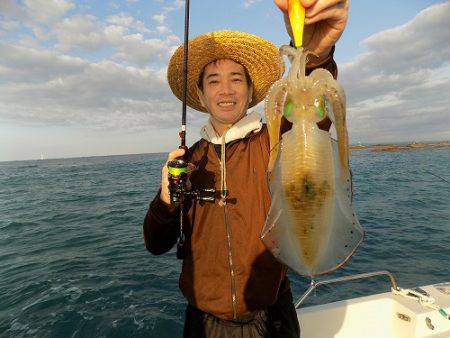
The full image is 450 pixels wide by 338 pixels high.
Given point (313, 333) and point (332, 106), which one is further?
point (313, 333)

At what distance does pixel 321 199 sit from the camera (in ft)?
5.18

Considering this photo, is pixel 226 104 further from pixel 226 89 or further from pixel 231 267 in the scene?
pixel 231 267

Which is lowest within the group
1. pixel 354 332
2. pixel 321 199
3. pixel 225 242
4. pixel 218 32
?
pixel 354 332

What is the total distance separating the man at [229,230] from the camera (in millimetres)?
2877

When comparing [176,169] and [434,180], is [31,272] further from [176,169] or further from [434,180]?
[434,180]

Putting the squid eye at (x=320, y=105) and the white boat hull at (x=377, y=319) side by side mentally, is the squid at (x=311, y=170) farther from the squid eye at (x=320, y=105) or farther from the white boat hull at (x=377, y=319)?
the white boat hull at (x=377, y=319)

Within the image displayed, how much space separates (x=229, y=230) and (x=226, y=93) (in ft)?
4.52

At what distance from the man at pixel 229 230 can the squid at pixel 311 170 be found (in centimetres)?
92

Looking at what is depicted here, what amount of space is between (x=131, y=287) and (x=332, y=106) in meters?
9.15

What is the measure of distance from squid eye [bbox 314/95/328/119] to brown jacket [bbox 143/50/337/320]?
1.27 m

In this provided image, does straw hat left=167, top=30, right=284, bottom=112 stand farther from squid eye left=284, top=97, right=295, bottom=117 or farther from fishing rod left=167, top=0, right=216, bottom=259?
squid eye left=284, top=97, right=295, bottom=117

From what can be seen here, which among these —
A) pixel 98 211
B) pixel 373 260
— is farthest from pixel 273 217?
pixel 98 211

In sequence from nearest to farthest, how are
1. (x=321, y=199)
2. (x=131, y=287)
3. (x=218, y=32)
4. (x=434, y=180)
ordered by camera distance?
1. (x=321, y=199)
2. (x=218, y=32)
3. (x=131, y=287)
4. (x=434, y=180)

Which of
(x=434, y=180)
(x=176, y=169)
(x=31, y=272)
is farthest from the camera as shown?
(x=434, y=180)
